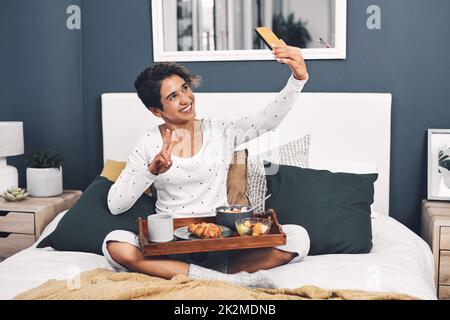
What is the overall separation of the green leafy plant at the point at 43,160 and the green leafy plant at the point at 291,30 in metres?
1.27

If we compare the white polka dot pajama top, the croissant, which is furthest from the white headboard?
the croissant

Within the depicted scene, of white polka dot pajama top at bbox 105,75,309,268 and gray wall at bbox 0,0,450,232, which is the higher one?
gray wall at bbox 0,0,450,232

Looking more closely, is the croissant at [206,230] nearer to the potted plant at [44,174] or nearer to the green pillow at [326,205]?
the green pillow at [326,205]

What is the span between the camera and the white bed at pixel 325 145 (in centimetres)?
183

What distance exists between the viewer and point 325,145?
2592 millimetres

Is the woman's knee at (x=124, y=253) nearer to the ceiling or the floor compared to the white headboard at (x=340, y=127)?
nearer to the floor

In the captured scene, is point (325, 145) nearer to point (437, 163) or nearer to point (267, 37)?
point (437, 163)

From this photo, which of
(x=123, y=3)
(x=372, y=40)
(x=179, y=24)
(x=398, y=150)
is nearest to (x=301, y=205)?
(x=398, y=150)

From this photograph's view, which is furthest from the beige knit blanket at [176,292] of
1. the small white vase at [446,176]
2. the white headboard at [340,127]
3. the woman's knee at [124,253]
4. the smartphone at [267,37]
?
the small white vase at [446,176]

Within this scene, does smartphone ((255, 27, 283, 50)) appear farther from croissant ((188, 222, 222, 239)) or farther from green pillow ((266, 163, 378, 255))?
croissant ((188, 222, 222, 239))

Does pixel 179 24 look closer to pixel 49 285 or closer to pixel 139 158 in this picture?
pixel 139 158

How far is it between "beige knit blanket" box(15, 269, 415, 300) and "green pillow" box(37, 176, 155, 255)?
445 millimetres

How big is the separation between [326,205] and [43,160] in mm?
1481

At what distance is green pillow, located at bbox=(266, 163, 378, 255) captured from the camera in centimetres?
197
